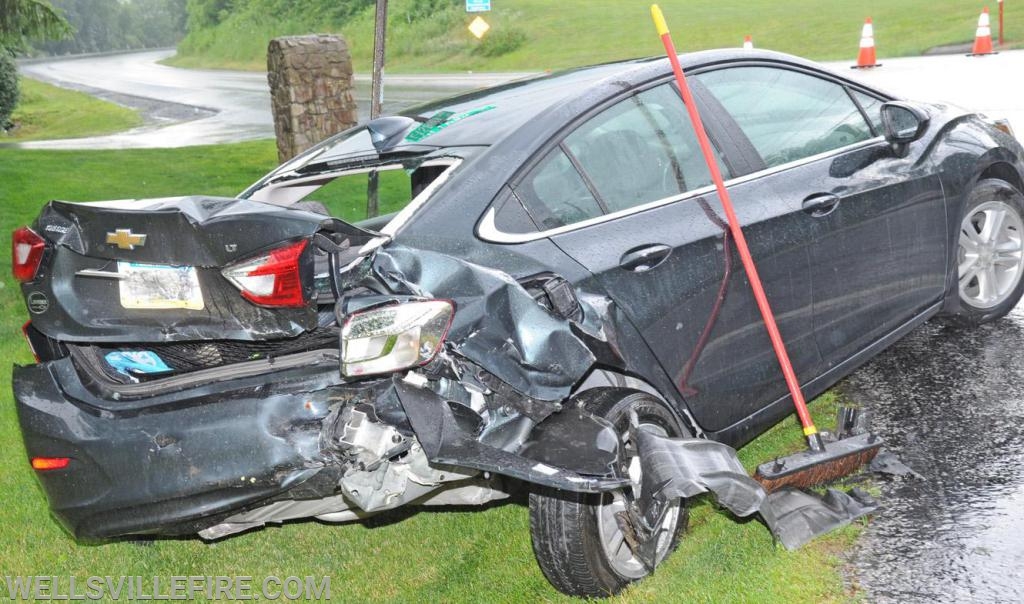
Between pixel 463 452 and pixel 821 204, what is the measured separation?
1984 millimetres

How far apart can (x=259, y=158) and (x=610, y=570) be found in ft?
42.5

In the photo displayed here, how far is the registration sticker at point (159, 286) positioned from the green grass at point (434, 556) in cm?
130

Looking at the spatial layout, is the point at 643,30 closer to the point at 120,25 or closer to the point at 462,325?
the point at 462,325

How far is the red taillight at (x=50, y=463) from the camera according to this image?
363 centimetres

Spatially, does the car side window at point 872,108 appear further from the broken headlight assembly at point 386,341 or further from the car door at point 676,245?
the broken headlight assembly at point 386,341

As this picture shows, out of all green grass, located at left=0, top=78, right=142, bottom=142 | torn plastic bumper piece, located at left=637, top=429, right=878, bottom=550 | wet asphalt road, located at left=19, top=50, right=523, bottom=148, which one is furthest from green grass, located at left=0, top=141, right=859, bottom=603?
green grass, located at left=0, top=78, right=142, bottom=142

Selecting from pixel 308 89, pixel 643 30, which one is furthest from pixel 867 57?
pixel 643 30

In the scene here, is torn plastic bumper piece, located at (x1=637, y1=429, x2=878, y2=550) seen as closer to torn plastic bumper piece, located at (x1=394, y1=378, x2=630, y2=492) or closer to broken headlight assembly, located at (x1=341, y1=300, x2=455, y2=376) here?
torn plastic bumper piece, located at (x1=394, y1=378, x2=630, y2=492)

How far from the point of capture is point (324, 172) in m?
4.54

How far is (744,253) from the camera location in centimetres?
410

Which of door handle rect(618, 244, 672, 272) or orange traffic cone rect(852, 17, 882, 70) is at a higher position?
door handle rect(618, 244, 672, 272)

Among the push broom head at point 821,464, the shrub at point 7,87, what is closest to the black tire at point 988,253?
the push broom head at point 821,464

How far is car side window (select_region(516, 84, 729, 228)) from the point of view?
3.89 m

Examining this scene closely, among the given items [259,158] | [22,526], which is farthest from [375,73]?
[259,158]
